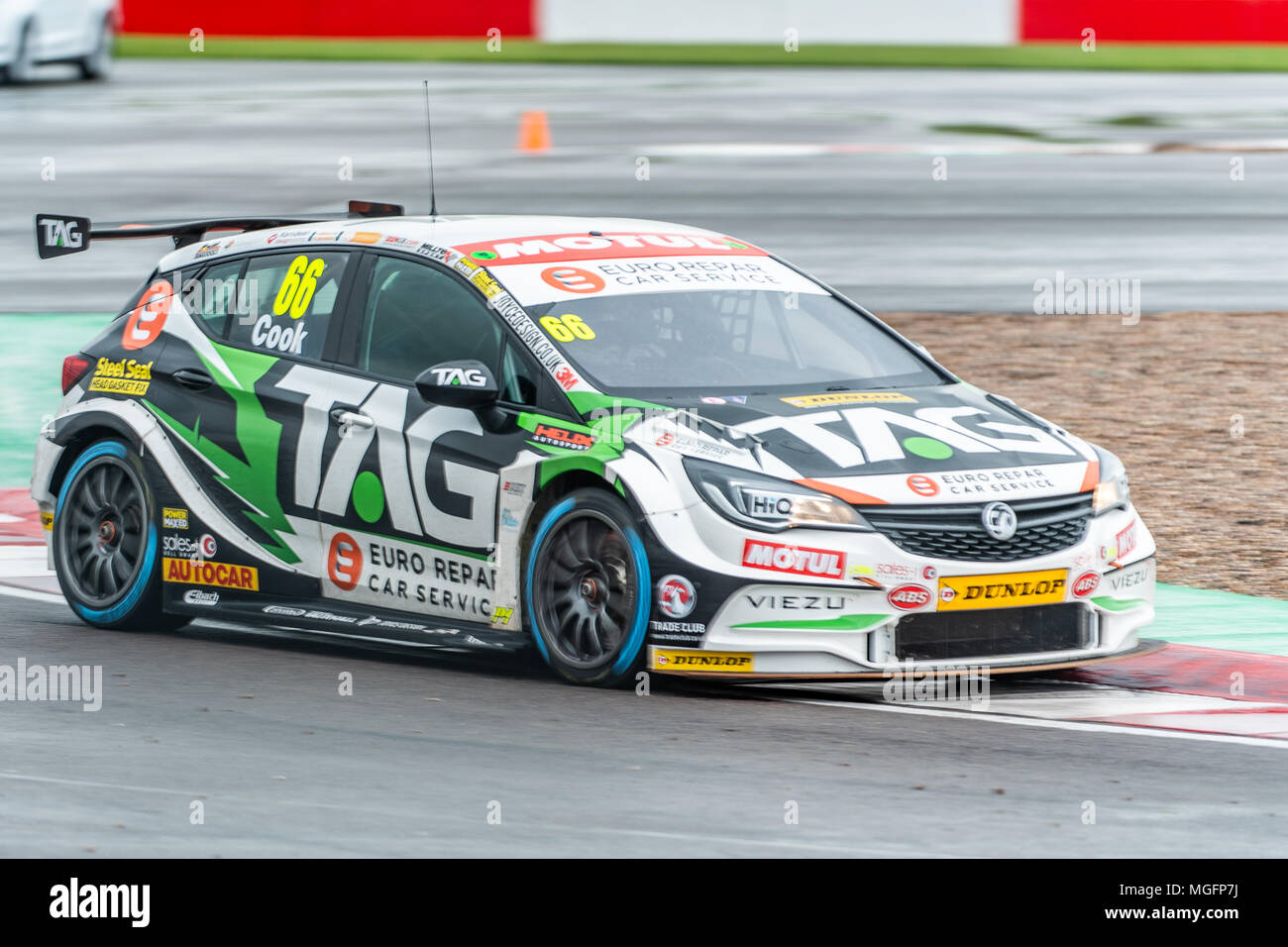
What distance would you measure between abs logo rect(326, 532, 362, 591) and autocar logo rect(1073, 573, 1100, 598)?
2.61 meters

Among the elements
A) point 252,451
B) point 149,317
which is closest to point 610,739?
point 252,451

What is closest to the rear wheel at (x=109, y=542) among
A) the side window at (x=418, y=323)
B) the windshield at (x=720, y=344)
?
the side window at (x=418, y=323)

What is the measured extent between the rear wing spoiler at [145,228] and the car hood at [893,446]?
2487mm

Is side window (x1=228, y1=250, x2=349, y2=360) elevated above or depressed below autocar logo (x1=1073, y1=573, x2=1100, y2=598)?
above

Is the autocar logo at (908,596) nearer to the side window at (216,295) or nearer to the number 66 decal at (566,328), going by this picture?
the number 66 decal at (566,328)

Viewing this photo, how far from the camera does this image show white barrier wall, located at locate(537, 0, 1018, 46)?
149 feet

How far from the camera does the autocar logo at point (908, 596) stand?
322 inches

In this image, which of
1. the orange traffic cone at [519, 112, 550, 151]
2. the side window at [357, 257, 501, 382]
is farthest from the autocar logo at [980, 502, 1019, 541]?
the orange traffic cone at [519, 112, 550, 151]

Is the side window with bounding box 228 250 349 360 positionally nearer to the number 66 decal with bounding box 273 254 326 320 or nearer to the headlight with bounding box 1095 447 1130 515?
the number 66 decal with bounding box 273 254 326 320

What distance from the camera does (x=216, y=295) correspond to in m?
10.2

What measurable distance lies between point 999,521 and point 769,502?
768 mm

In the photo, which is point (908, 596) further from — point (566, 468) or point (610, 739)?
point (566, 468)

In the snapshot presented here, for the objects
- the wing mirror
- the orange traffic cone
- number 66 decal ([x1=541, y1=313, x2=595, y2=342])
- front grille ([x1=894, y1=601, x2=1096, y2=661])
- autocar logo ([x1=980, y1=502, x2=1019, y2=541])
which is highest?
the orange traffic cone

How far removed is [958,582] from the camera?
8.24 metres
